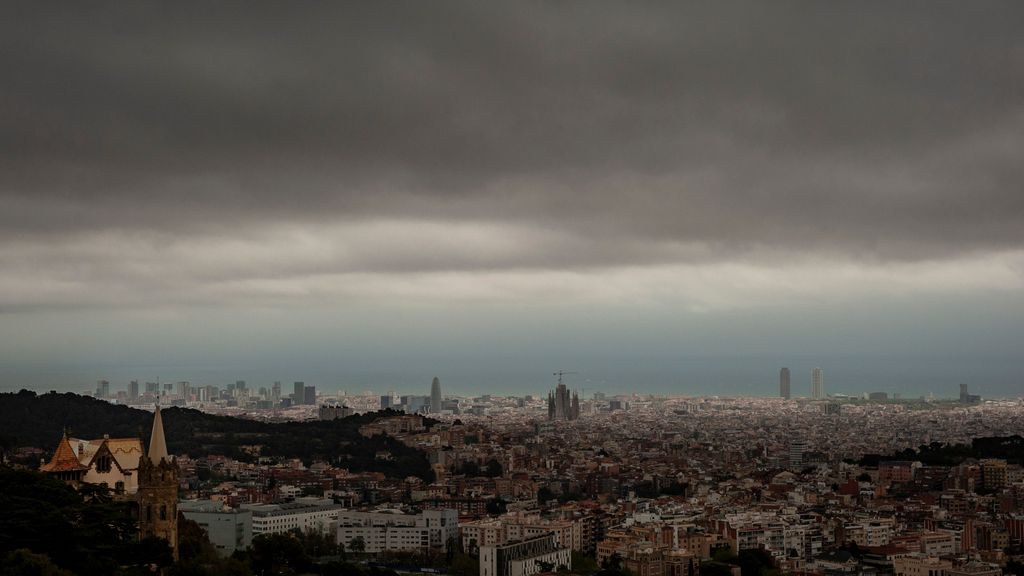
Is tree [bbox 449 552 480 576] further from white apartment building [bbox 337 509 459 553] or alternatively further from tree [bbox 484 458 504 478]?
tree [bbox 484 458 504 478]

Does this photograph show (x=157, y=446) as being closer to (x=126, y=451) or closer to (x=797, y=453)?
(x=126, y=451)

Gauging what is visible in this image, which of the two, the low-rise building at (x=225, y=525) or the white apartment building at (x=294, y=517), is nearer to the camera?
the low-rise building at (x=225, y=525)

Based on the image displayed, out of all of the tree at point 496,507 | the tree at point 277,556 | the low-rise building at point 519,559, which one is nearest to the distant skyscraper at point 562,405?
the tree at point 496,507

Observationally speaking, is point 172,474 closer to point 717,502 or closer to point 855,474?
point 717,502

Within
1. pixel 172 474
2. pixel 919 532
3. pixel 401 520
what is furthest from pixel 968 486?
pixel 172 474

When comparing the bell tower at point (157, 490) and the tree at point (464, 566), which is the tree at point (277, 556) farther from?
the tree at point (464, 566)

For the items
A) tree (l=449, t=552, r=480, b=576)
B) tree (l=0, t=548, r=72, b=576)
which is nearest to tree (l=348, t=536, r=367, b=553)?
tree (l=449, t=552, r=480, b=576)

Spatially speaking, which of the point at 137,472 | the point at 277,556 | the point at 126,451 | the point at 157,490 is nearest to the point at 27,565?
the point at 157,490
